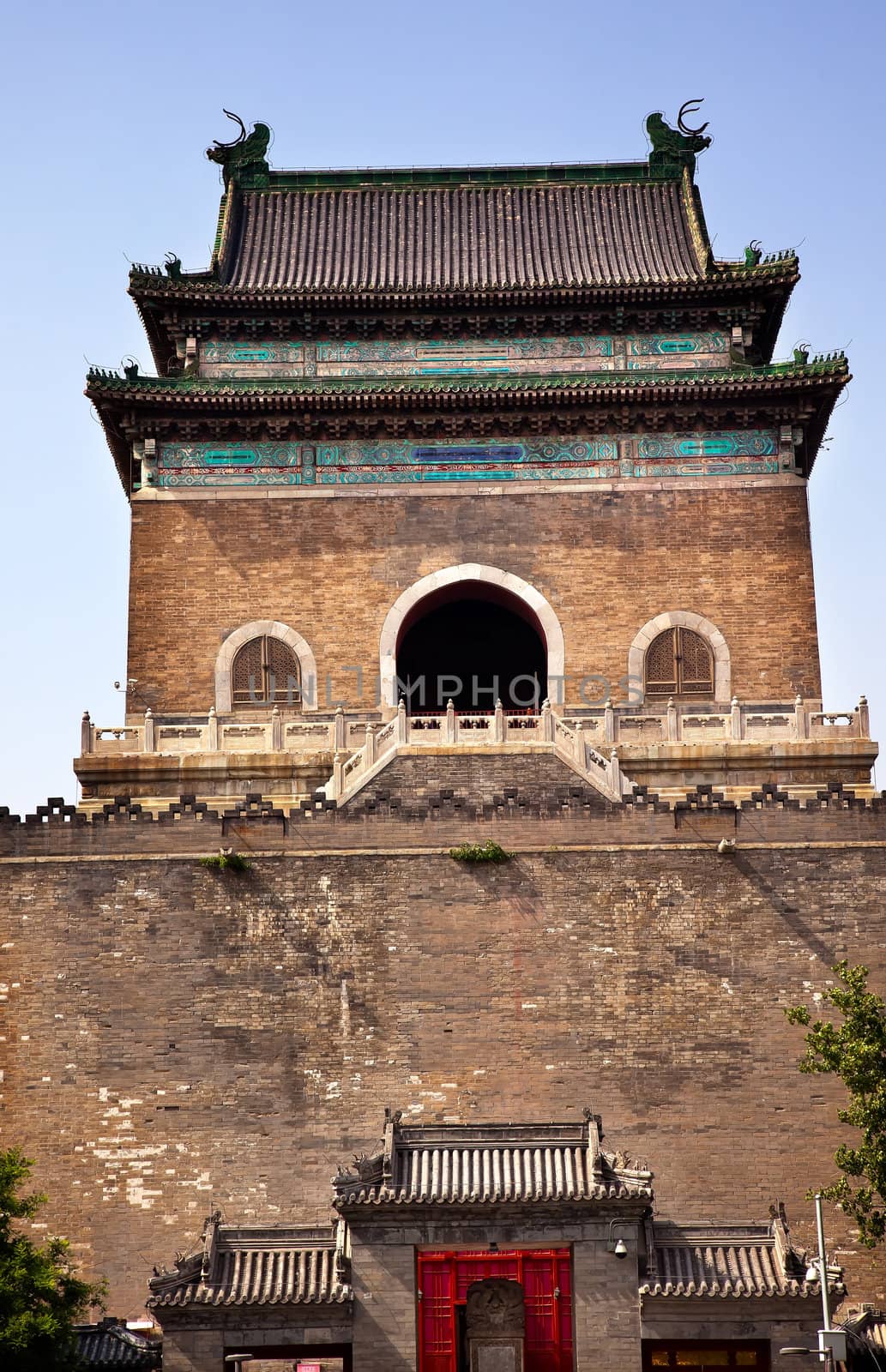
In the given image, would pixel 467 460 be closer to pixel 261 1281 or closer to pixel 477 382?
pixel 477 382

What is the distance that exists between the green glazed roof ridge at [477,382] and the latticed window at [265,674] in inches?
162

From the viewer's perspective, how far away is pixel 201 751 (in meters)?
31.5

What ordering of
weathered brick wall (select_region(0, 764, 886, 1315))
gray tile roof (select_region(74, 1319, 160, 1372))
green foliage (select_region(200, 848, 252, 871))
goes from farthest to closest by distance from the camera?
green foliage (select_region(200, 848, 252, 871))
weathered brick wall (select_region(0, 764, 886, 1315))
gray tile roof (select_region(74, 1319, 160, 1372))

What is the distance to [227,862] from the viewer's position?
2889 cm

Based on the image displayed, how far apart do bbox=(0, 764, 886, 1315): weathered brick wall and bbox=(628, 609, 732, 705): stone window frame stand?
185 inches

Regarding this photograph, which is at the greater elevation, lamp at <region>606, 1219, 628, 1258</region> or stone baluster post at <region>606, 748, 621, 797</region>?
stone baluster post at <region>606, 748, 621, 797</region>

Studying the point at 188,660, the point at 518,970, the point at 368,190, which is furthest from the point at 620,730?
the point at 368,190

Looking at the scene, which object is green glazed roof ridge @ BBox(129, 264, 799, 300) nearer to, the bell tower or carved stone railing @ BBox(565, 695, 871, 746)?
the bell tower

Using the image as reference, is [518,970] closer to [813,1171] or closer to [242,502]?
[813,1171]

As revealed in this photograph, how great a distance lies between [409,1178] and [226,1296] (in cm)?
236

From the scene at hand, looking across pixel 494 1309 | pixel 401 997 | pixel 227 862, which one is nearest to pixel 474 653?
pixel 227 862

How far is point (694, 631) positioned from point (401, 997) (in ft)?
29.2

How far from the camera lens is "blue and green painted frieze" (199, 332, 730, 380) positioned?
35.9 metres

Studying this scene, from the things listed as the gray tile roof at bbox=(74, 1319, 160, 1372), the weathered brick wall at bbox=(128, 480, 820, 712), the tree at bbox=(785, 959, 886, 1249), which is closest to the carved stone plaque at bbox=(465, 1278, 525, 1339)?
the gray tile roof at bbox=(74, 1319, 160, 1372)
